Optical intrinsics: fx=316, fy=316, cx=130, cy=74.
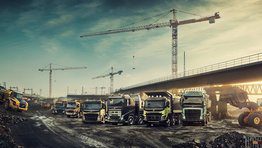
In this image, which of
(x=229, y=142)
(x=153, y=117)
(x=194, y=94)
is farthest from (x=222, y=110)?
(x=229, y=142)

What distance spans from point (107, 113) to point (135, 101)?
3117 mm

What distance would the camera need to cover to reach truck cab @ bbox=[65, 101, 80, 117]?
144 feet

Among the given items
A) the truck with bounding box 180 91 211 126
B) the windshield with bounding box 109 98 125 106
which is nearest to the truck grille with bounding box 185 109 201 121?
the truck with bounding box 180 91 211 126

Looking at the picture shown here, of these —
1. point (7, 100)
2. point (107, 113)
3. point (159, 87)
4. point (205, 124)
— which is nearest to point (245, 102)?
point (205, 124)

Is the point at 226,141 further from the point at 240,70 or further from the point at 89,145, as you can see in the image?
the point at 240,70

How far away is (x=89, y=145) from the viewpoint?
17.2 m

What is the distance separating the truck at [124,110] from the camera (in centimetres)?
3133

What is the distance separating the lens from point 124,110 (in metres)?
31.4

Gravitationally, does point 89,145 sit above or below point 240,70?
below

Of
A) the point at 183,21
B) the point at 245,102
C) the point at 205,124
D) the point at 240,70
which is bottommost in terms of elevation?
the point at 205,124

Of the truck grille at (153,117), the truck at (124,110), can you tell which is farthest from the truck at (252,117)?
the truck at (124,110)

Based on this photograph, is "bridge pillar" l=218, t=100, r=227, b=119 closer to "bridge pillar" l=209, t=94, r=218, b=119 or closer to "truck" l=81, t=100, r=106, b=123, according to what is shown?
"bridge pillar" l=209, t=94, r=218, b=119

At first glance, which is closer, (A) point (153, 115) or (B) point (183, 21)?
(A) point (153, 115)

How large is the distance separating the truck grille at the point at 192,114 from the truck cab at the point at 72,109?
18924 millimetres
